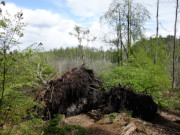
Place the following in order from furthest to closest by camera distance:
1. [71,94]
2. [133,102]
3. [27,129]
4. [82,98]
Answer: [82,98]
[71,94]
[133,102]
[27,129]

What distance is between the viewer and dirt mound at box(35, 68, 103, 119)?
6.22m

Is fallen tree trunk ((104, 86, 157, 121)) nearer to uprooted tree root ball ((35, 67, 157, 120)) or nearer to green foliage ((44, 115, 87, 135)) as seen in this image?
uprooted tree root ball ((35, 67, 157, 120))

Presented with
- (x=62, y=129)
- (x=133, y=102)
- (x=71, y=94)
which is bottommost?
(x=62, y=129)

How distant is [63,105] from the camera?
6.62m

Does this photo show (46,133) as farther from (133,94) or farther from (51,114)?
(133,94)

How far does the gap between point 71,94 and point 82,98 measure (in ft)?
1.92

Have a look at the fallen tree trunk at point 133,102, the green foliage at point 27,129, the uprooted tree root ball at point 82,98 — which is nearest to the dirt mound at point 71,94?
the uprooted tree root ball at point 82,98

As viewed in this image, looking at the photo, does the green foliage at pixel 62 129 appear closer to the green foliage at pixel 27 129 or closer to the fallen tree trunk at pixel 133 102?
the green foliage at pixel 27 129

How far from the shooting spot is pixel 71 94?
6777 mm

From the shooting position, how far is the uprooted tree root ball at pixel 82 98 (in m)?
6.26

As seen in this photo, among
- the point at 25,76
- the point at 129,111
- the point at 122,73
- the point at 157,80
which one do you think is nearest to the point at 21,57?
the point at 25,76

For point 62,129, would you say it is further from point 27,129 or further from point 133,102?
point 133,102

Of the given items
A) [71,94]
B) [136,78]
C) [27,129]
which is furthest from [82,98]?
[27,129]

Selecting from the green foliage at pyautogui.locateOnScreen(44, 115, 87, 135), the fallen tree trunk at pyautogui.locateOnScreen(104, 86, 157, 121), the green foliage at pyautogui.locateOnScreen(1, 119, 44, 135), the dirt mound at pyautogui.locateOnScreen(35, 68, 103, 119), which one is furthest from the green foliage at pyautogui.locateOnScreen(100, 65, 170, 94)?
the green foliage at pyautogui.locateOnScreen(1, 119, 44, 135)
